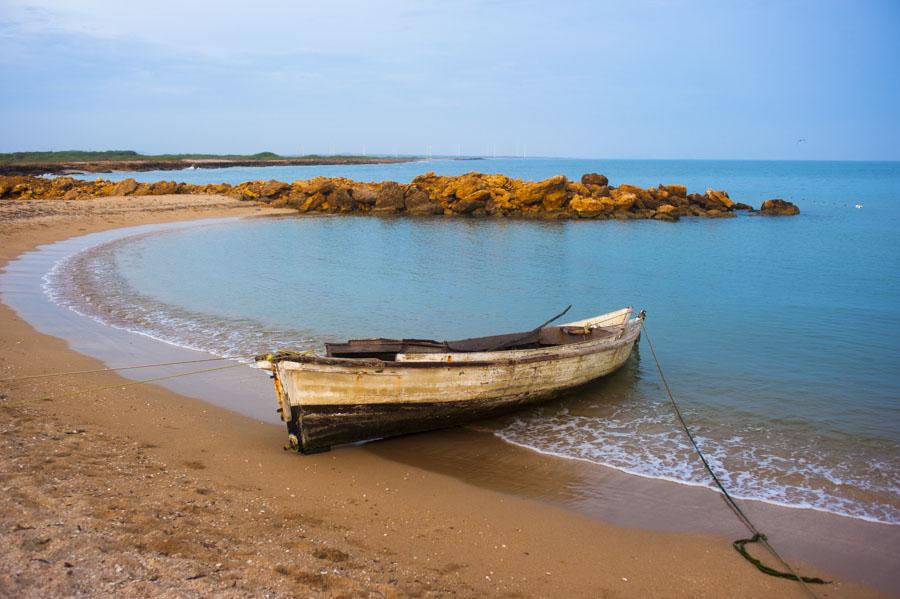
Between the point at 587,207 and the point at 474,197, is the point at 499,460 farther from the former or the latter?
the point at 474,197

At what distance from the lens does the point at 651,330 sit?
14438 mm

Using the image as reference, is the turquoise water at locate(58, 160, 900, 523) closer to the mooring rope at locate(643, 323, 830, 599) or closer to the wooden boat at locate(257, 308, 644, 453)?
the mooring rope at locate(643, 323, 830, 599)

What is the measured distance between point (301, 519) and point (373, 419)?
6.81 ft

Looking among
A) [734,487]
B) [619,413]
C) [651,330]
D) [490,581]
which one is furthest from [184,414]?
[651,330]

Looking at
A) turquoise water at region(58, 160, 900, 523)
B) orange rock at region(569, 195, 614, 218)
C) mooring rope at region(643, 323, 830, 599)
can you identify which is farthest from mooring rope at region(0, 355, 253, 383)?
orange rock at region(569, 195, 614, 218)

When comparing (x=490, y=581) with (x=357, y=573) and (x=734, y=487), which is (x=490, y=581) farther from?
(x=734, y=487)

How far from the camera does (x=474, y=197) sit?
137ft

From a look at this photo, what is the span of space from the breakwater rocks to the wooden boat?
32.2 m

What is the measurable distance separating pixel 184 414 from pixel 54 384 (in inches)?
89.3

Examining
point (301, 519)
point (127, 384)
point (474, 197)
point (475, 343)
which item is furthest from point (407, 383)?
point (474, 197)

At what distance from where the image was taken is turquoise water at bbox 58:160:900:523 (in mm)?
8125

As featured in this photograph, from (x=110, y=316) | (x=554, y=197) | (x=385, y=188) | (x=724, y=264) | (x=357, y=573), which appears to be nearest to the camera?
(x=357, y=573)

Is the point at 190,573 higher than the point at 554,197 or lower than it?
lower

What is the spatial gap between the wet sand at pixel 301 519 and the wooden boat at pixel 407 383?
34 cm
